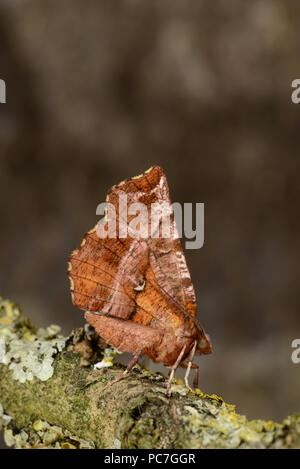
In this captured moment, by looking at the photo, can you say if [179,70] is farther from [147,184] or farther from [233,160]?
[147,184]

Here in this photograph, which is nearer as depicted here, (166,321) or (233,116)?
(166,321)

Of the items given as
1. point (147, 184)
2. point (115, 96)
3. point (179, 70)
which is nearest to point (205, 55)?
point (179, 70)

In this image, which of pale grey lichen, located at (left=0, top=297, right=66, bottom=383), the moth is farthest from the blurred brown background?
the moth

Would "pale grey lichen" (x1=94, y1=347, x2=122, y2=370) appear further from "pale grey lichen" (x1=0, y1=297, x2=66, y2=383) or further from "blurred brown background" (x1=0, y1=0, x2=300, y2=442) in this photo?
"blurred brown background" (x1=0, y1=0, x2=300, y2=442)

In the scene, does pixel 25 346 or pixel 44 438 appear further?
pixel 25 346

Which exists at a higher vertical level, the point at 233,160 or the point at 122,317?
the point at 233,160

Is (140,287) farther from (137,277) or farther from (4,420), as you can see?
(4,420)

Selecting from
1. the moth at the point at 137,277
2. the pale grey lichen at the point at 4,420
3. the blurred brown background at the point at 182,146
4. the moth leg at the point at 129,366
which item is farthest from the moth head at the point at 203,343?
the blurred brown background at the point at 182,146

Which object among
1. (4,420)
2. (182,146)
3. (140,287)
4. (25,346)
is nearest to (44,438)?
(4,420)
